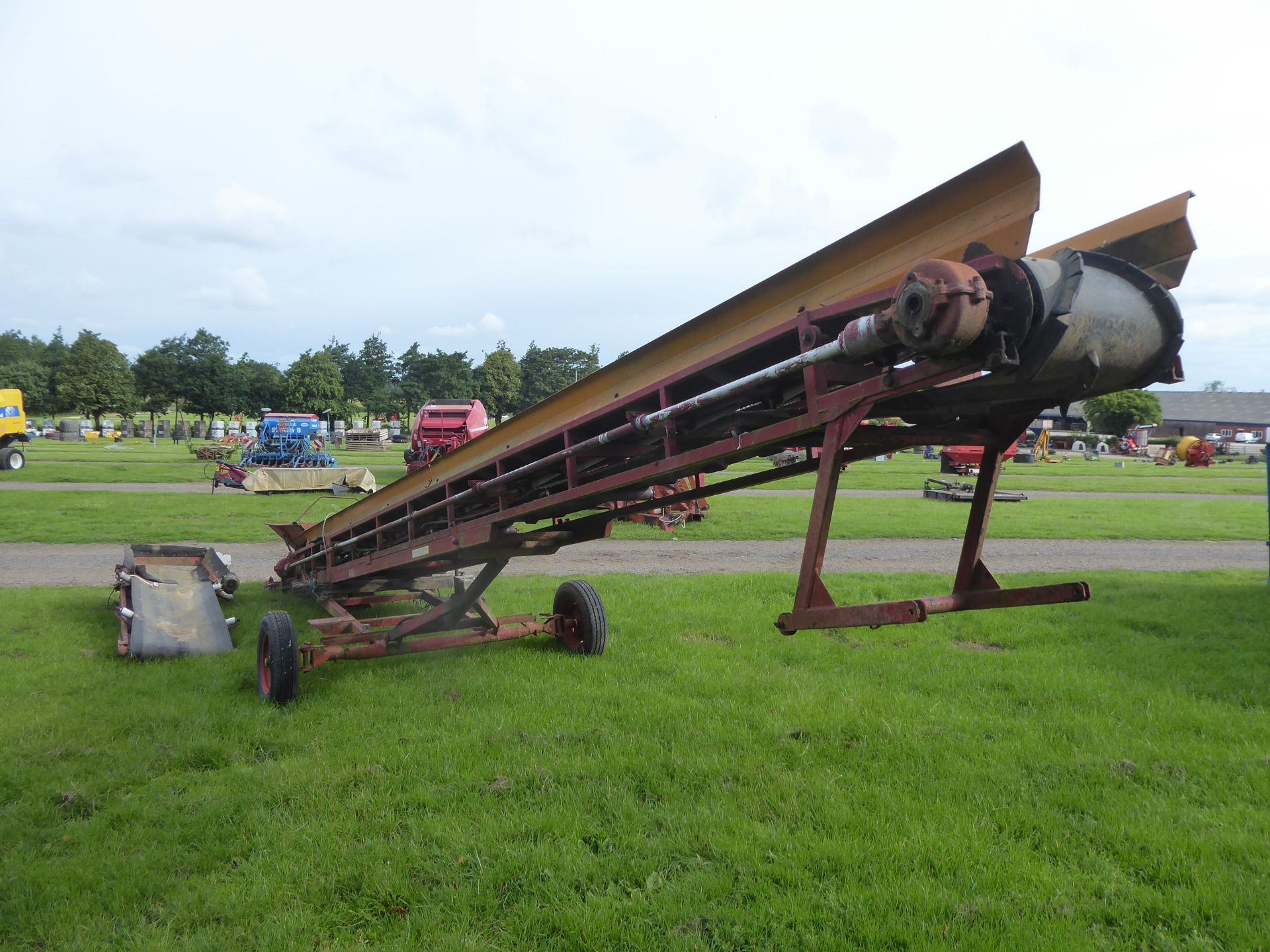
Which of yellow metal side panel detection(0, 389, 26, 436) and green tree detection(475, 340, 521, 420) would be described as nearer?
yellow metal side panel detection(0, 389, 26, 436)

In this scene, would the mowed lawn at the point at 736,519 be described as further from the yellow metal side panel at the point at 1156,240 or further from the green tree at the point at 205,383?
the green tree at the point at 205,383

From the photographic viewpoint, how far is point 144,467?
94.0 ft

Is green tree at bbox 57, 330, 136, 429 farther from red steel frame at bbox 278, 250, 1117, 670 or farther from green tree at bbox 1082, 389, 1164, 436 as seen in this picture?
green tree at bbox 1082, 389, 1164, 436

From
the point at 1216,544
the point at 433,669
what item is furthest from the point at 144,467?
the point at 1216,544

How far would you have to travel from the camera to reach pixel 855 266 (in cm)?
307

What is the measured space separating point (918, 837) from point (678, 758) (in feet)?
4.74

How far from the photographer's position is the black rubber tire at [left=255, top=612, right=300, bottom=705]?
5.61 meters

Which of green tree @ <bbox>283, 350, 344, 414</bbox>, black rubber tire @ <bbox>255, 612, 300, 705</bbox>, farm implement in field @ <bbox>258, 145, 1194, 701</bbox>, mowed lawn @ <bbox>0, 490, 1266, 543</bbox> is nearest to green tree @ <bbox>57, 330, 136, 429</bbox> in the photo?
green tree @ <bbox>283, 350, 344, 414</bbox>

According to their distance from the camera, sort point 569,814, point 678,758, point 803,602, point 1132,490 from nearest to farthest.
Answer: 1. point 803,602
2. point 569,814
3. point 678,758
4. point 1132,490

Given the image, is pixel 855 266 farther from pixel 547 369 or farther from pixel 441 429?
pixel 547 369

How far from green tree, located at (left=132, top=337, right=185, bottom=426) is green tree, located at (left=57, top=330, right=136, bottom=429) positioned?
0.82m

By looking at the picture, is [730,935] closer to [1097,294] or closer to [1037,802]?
[1037,802]

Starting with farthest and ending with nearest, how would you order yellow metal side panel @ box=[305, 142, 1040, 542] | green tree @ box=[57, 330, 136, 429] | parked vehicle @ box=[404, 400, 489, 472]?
green tree @ box=[57, 330, 136, 429] → parked vehicle @ box=[404, 400, 489, 472] → yellow metal side panel @ box=[305, 142, 1040, 542]

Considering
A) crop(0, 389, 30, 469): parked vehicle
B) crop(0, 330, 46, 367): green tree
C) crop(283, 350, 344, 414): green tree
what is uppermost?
crop(0, 330, 46, 367): green tree
